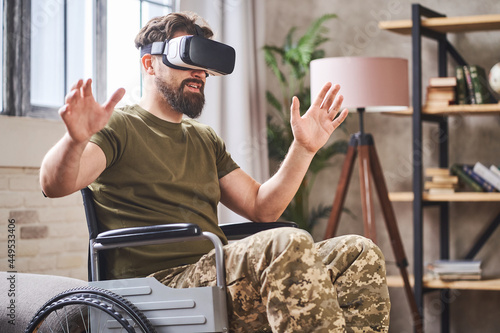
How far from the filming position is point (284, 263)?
4.58 feet

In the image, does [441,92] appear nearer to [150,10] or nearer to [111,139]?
[150,10]

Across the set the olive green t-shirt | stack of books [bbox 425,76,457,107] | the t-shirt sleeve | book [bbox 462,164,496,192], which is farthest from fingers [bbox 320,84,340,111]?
book [bbox 462,164,496,192]

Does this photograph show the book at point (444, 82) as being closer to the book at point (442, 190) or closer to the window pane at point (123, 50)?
the book at point (442, 190)

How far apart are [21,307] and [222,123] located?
5.50 feet

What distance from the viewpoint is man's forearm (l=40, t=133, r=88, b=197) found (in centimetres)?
145

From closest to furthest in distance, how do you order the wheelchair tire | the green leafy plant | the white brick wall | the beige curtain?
the wheelchair tire < the white brick wall < the beige curtain < the green leafy plant

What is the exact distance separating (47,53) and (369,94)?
139cm

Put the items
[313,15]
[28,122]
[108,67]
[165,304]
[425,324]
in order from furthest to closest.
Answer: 1. [313,15]
2. [425,324]
3. [108,67]
4. [28,122]
5. [165,304]

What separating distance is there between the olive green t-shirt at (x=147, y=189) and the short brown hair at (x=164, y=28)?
191mm

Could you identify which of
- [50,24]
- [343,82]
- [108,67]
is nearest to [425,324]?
[343,82]

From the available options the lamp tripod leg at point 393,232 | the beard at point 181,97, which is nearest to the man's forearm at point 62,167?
the beard at point 181,97

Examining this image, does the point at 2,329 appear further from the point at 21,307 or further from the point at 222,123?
the point at 222,123

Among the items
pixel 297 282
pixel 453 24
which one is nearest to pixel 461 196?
pixel 453 24

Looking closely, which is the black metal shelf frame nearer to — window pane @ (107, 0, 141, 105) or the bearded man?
window pane @ (107, 0, 141, 105)
